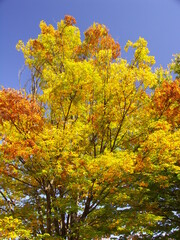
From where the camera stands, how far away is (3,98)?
6344mm

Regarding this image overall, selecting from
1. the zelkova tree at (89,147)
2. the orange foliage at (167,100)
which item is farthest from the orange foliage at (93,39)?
the orange foliage at (167,100)

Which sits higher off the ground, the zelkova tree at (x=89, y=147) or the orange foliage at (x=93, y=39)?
the orange foliage at (x=93, y=39)

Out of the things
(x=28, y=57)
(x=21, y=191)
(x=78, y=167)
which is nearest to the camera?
(x=78, y=167)

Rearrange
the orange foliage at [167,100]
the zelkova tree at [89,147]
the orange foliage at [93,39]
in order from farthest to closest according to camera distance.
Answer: the orange foliage at [93,39] < the orange foliage at [167,100] < the zelkova tree at [89,147]

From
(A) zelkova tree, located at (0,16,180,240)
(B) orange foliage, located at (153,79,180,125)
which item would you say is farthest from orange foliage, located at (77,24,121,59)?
(B) orange foliage, located at (153,79,180,125)

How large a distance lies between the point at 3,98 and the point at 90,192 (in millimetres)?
3980

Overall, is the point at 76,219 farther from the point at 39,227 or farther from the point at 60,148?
the point at 60,148

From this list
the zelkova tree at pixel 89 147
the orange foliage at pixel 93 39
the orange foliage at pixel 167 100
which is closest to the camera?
the zelkova tree at pixel 89 147

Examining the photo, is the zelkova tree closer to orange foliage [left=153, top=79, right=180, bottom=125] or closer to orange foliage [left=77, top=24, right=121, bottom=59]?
orange foliage [left=153, top=79, right=180, bottom=125]

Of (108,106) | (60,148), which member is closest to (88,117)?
(108,106)

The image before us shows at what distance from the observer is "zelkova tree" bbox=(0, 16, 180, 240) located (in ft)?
20.3

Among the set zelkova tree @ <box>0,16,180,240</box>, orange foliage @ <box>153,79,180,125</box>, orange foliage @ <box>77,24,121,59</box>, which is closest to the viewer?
zelkova tree @ <box>0,16,180,240</box>

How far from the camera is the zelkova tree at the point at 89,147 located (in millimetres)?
6176

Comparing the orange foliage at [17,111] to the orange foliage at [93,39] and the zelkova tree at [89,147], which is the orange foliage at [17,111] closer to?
the zelkova tree at [89,147]
